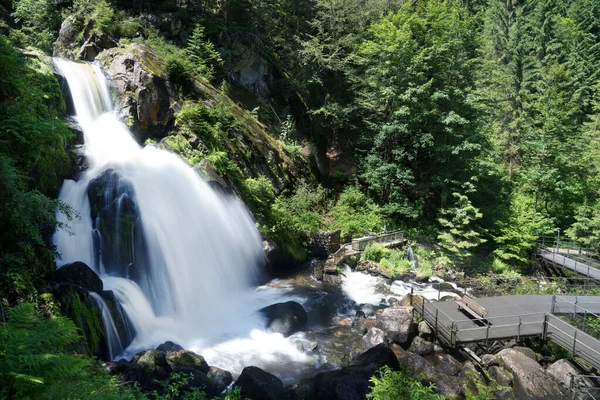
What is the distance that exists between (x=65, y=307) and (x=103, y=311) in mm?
1219

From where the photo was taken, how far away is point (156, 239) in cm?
1292

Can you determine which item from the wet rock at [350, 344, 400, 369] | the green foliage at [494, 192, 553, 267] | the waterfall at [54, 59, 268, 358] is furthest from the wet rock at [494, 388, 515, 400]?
the green foliage at [494, 192, 553, 267]

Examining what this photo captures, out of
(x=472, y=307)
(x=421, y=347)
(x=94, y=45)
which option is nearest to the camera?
(x=421, y=347)

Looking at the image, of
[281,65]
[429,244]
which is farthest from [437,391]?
[281,65]

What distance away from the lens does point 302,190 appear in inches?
831

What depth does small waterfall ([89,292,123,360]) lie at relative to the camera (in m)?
9.44

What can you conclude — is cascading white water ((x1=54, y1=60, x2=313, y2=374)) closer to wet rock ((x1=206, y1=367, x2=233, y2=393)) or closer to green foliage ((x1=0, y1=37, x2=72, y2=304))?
wet rock ((x1=206, y1=367, x2=233, y2=393))

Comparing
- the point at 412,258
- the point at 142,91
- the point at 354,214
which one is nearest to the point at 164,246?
the point at 142,91

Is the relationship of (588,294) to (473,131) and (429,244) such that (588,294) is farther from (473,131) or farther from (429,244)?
(473,131)

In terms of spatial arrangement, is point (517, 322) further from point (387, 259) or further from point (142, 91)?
point (142, 91)

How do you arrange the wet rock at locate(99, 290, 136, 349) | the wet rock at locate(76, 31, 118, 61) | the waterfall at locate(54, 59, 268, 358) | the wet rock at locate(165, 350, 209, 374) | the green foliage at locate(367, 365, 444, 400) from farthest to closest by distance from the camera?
the wet rock at locate(76, 31, 118, 61)
the waterfall at locate(54, 59, 268, 358)
the wet rock at locate(99, 290, 136, 349)
the wet rock at locate(165, 350, 209, 374)
the green foliage at locate(367, 365, 444, 400)

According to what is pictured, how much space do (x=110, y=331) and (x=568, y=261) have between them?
21682mm

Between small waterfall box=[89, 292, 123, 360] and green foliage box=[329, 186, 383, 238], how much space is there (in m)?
13.2

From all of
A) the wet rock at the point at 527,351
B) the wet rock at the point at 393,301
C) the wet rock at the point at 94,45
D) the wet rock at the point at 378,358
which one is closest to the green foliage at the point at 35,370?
the wet rock at the point at 378,358
